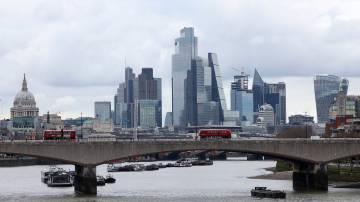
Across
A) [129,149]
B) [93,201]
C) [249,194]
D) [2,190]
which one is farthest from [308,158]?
[2,190]

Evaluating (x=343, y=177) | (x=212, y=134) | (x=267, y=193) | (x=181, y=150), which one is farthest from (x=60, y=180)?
(x=267, y=193)

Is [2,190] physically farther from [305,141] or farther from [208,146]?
[305,141]

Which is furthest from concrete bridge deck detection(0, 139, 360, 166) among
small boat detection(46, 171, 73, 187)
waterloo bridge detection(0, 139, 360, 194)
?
small boat detection(46, 171, 73, 187)

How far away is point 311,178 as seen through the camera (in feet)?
400

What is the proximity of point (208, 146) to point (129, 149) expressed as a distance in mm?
9559

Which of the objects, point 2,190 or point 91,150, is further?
point 2,190

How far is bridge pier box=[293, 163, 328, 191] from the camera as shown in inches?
4712

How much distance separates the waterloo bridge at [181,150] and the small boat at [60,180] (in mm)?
19661

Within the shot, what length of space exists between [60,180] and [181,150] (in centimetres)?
3176

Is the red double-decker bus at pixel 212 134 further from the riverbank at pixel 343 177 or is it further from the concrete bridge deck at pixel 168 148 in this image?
the riverbank at pixel 343 177

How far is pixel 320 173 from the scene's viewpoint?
397 ft

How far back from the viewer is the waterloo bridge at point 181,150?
11131cm

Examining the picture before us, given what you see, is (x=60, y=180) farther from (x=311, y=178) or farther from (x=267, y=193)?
(x=267, y=193)

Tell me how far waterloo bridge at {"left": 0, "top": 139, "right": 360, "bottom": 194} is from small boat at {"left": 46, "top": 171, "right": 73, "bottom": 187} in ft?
64.5
